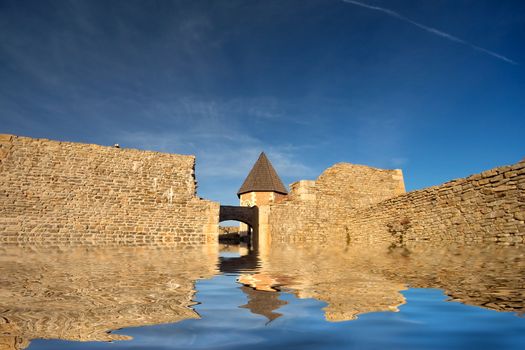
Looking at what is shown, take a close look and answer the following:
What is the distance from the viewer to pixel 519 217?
583cm

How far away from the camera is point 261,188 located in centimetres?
3012

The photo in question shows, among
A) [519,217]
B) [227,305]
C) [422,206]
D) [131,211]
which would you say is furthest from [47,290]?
[131,211]

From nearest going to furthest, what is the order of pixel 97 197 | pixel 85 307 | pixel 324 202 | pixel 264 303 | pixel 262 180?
pixel 85 307 < pixel 264 303 < pixel 97 197 < pixel 324 202 < pixel 262 180

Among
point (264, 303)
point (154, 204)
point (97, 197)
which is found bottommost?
point (264, 303)

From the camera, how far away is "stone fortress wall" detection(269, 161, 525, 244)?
6.19m

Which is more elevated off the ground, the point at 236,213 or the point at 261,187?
the point at 261,187

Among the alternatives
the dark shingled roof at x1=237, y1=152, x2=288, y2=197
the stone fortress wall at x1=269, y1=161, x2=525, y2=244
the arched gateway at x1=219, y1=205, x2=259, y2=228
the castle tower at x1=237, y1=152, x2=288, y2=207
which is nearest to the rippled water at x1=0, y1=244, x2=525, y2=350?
the stone fortress wall at x1=269, y1=161, x2=525, y2=244

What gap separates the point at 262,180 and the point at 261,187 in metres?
0.88

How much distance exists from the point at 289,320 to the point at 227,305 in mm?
481

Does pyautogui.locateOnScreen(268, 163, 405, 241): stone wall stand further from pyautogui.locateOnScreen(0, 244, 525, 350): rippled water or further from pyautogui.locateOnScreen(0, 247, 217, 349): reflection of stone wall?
pyautogui.locateOnScreen(0, 247, 217, 349): reflection of stone wall

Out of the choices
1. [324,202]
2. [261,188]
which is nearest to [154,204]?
[324,202]

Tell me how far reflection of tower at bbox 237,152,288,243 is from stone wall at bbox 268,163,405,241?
45.9ft

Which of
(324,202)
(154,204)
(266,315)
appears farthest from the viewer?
(324,202)

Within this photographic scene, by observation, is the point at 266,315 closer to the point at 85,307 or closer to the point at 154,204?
the point at 85,307
